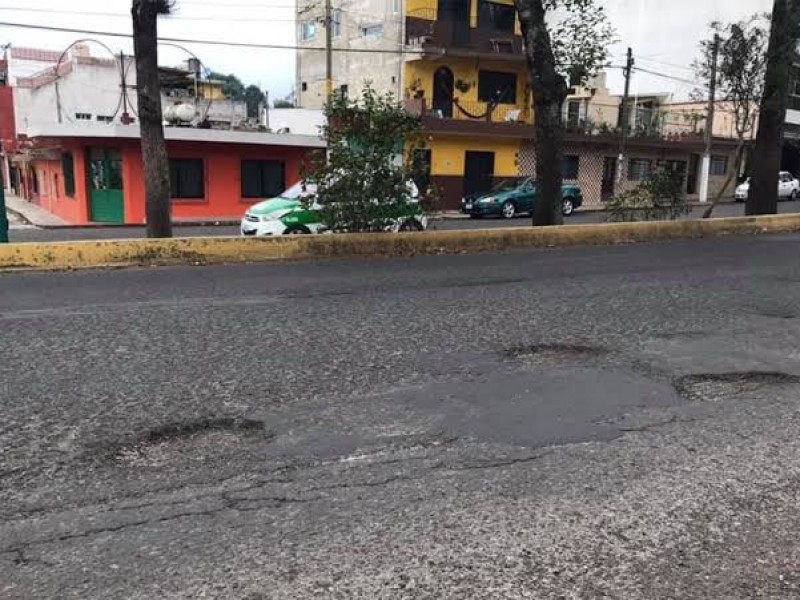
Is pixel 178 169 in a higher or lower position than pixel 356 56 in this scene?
lower

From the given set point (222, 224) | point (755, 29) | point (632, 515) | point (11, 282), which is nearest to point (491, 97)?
point (222, 224)

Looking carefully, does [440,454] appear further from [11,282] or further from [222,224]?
[222,224]

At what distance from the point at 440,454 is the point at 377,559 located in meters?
1.12

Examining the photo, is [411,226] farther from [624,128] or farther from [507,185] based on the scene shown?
[624,128]

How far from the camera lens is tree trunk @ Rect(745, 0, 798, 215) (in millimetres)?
16250

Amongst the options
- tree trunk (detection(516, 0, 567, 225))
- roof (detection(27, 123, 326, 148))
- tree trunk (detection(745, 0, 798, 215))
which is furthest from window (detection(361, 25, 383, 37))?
tree trunk (detection(516, 0, 567, 225))

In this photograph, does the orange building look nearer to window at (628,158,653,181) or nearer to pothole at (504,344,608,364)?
window at (628,158,653,181)

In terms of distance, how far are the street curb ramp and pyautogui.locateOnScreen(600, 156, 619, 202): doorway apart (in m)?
23.5

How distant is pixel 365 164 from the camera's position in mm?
11570

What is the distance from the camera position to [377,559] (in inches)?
123

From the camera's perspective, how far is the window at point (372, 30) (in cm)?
3469

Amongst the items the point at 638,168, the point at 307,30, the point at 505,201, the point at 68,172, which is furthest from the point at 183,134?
the point at 638,168

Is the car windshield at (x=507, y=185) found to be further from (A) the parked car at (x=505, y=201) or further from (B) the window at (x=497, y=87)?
(B) the window at (x=497, y=87)

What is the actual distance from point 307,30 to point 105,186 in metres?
19.0
